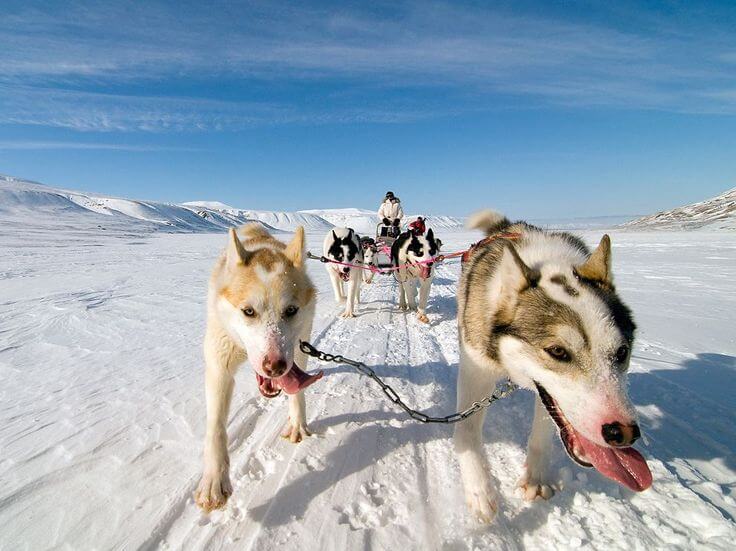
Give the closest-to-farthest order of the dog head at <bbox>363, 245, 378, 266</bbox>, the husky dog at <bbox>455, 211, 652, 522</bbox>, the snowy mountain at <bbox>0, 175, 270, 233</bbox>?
the husky dog at <bbox>455, 211, 652, 522</bbox>
the dog head at <bbox>363, 245, 378, 266</bbox>
the snowy mountain at <bbox>0, 175, 270, 233</bbox>

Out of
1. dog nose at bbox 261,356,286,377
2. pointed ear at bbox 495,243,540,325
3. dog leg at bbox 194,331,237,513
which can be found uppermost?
pointed ear at bbox 495,243,540,325

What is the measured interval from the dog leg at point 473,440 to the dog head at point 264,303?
1089mm

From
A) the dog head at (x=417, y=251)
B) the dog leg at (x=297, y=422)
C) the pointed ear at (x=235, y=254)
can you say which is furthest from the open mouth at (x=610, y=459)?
the dog head at (x=417, y=251)

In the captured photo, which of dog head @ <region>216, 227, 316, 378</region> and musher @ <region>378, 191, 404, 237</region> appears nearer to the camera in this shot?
dog head @ <region>216, 227, 316, 378</region>

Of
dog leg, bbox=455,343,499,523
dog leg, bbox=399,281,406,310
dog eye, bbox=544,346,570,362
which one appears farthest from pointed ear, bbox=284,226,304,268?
dog leg, bbox=399,281,406,310

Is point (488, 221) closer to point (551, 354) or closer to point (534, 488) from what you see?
point (551, 354)

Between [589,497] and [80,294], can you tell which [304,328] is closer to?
[589,497]

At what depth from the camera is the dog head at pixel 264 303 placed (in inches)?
83.0

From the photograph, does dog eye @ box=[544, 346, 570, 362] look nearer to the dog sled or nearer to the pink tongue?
the pink tongue

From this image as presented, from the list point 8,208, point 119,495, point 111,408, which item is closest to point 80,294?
point 111,408

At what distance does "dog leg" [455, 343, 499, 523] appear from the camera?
6.97ft

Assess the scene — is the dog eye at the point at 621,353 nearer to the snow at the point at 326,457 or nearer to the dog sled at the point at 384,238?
the snow at the point at 326,457

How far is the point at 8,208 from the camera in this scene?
4791cm

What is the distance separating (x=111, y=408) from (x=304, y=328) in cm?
179
